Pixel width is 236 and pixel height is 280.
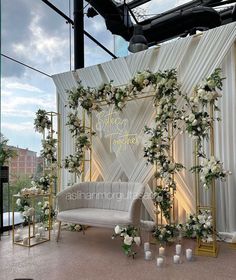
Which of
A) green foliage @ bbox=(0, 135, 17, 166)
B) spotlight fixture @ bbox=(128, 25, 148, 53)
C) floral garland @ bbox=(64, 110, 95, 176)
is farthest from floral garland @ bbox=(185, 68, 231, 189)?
green foliage @ bbox=(0, 135, 17, 166)

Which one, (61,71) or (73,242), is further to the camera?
(61,71)

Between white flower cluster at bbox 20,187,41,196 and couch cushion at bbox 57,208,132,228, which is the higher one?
white flower cluster at bbox 20,187,41,196

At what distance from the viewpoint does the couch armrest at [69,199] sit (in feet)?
13.7

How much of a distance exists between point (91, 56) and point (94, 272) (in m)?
4.89

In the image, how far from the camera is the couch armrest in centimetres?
418

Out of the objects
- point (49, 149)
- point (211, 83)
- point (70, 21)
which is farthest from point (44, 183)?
point (70, 21)

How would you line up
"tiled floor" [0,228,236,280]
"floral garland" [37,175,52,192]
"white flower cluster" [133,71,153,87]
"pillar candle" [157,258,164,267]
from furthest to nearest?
"floral garland" [37,175,52,192] → "white flower cluster" [133,71,153,87] → "pillar candle" [157,258,164,267] → "tiled floor" [0,228,236,280]

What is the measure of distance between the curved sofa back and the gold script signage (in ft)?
2.27

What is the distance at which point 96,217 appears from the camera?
3.72 metres

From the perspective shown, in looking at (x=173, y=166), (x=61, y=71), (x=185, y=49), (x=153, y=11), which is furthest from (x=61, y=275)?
(x=153, y=11)

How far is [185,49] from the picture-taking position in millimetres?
4277

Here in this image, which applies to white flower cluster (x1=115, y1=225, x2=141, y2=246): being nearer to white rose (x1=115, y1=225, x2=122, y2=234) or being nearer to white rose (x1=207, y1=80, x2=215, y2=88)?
white rose (x1=115, y1=225, x2=122, y2=234)

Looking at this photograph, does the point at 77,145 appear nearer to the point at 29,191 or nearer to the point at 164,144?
the point at 29,191

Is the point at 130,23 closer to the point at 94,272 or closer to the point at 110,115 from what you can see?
the point at 110,115
